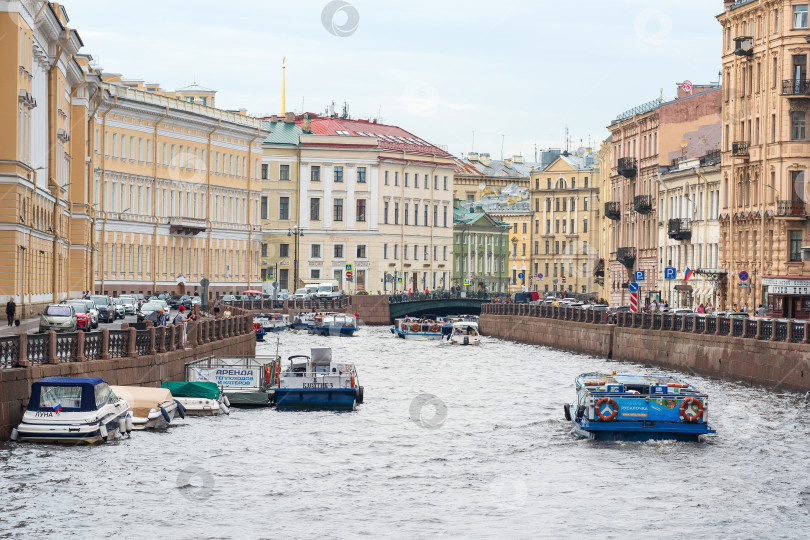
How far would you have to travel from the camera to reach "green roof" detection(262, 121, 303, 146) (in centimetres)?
13550

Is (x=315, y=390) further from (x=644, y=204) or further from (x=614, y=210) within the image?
(x=614, y=210)

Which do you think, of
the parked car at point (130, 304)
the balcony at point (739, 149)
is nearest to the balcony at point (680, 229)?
the balcony at point (739, 149)

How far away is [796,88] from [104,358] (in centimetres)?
4062

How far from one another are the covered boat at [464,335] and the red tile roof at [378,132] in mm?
51080

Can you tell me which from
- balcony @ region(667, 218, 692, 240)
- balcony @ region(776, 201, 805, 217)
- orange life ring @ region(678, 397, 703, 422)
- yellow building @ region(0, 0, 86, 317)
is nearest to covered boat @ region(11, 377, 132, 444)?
orange life ring @ region(678, 397, 703, 422)

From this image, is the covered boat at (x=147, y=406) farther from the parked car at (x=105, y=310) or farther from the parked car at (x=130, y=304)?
the parked car at (x=130, y=304)

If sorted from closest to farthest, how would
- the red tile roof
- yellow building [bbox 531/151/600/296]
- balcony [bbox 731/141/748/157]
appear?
balcony [bbox 731/141/748/157], the red tile roof, yellow building [bbox 531/151/600/296]

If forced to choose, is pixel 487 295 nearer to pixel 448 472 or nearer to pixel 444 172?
pixel 444 172

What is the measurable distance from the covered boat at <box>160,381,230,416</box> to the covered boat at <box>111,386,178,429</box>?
231 centimetres

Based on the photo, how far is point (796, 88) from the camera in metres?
69.6

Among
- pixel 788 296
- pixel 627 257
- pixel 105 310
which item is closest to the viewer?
pixel 105 310

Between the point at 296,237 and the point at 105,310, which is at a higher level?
the point at 296,237

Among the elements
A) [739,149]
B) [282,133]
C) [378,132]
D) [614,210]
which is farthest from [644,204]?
[378,132]

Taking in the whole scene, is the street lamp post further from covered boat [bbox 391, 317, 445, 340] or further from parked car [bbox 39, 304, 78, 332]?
parked car [bbox 39, 304, 78, 332]
